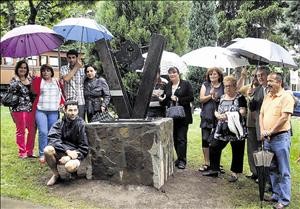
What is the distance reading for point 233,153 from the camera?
612 cm

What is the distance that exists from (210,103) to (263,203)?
165 centimetres

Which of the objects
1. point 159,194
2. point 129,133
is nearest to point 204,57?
point 129,133

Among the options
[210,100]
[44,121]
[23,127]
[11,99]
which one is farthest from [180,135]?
[11,99]

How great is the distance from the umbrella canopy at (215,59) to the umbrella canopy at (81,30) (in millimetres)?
1427

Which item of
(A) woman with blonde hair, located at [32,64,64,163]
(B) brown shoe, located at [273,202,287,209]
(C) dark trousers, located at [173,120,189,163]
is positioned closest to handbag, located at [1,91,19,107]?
(A) woman with blonde hair, located at [32,64,64,163]

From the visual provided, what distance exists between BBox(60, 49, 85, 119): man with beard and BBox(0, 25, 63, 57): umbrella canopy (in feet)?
1.00

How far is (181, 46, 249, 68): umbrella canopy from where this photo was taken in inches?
253

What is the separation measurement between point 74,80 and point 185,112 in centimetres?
174

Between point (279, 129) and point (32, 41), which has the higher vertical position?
point (32, 41)

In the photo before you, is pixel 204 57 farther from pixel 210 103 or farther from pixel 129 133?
pixel 129 133

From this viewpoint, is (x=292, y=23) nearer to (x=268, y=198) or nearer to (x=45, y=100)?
(x=268, y=198)

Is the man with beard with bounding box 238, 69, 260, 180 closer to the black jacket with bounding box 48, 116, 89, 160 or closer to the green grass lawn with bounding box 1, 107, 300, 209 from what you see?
the green grass lawn with bounding box 1, 107, 300, 209

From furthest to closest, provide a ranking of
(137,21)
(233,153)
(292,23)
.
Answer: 1. (292,23)
2. (137,21)
3. (233,153)

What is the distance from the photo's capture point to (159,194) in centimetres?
529
